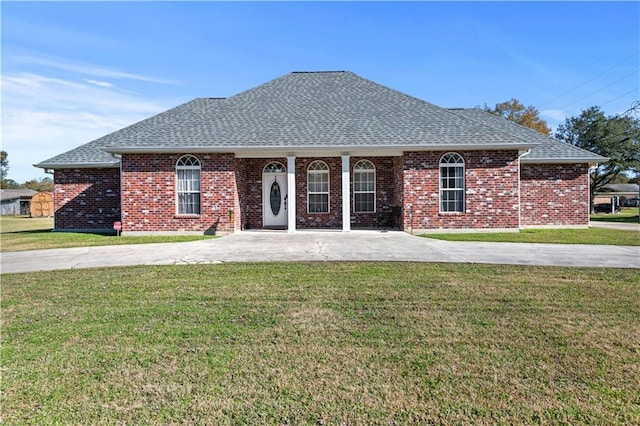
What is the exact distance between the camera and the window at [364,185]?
1764 cm

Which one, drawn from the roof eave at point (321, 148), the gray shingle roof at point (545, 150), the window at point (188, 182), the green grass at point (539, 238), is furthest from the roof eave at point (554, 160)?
the window at point (188, 182)

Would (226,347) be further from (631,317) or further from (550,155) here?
(550,155)

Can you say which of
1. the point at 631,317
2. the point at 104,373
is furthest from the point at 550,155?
the point at 104,373

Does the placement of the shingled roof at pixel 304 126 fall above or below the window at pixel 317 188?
above

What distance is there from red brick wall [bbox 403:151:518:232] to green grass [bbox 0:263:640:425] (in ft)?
26.8

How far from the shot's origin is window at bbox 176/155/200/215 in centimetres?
1552

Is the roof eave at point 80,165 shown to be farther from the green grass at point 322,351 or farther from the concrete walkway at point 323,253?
the green grass at point 322,351

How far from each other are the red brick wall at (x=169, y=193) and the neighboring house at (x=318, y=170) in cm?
4

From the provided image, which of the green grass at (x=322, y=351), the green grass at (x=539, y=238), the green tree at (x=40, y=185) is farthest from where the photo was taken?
the green tree at (x=40, y=185)

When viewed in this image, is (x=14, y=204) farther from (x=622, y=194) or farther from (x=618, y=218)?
(x=622, y=194)

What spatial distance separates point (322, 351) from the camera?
4227 mm

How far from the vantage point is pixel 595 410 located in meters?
3.13

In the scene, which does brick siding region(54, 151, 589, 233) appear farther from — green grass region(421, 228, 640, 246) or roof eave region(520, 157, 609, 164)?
roof eave region(520, 157, 609, 164)

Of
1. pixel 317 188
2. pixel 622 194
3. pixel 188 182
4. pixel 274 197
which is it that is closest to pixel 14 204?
pixel 188 182
